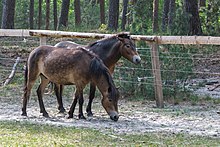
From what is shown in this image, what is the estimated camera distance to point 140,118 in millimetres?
11023

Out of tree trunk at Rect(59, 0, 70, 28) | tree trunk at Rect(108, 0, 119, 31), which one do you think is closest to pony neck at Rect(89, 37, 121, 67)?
tree trunk at Rect(108, 0, 119, 31)

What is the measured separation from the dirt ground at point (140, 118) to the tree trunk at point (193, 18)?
6503 millimetres

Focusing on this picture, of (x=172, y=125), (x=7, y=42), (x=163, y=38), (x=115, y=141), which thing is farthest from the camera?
(x=7, y=42)

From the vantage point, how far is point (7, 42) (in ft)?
64.8

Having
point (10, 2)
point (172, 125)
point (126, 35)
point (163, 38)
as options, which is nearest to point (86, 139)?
point (172, 125)

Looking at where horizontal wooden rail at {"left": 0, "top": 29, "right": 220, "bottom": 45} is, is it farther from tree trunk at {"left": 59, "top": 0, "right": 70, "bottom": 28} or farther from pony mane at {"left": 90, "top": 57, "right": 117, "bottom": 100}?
tree trunk at {"left": 59, "top": 0, "right": 70, "bottom": 28}

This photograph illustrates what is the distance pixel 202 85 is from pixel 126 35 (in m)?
3.28

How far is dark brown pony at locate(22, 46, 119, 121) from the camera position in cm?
1057

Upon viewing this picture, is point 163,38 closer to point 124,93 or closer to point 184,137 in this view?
point 124,93

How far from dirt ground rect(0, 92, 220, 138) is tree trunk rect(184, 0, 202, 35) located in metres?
6.50

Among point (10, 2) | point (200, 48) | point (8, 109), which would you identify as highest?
point (10, 2)

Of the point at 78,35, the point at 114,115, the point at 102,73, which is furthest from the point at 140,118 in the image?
the point at 78,35

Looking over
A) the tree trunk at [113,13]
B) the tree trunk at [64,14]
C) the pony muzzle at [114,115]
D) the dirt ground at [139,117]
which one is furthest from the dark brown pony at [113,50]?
the tree trunk at [64,14]

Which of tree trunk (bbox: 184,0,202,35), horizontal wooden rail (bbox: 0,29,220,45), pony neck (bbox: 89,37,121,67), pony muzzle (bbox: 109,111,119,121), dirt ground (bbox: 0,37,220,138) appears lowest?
dirt ground (bbox: 0,37,220,138)
